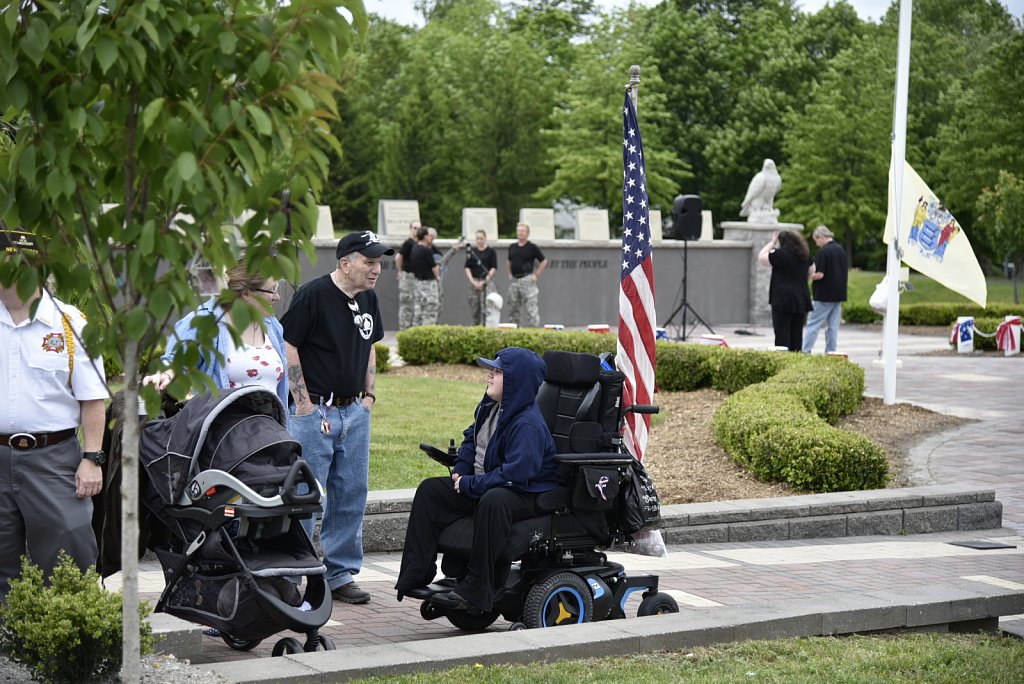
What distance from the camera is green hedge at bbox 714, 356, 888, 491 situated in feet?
35.3

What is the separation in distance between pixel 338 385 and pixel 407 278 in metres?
18.5

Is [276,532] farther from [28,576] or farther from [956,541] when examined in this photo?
[956,541]

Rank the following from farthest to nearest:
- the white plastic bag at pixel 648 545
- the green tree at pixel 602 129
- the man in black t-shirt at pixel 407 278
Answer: the green tree at pixel 602 129 < the man in black t-shirt at pixel 407 278 < the white plastic bag at pixel 648 545

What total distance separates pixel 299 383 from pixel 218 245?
3.29 m

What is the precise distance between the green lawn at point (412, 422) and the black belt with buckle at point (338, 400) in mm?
3062

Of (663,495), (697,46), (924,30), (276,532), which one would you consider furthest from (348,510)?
(924,30)

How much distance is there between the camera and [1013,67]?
4462cm

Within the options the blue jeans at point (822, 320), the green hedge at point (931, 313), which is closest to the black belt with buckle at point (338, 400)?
the blue jeans at point (822, 320)

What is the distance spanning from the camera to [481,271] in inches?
1007

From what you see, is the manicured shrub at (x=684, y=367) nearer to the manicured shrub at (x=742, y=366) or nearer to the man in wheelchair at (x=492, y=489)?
the manicured shrub at (x=742, y=366)

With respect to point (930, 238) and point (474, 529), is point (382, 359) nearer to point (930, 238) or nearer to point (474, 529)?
point (930, 238)

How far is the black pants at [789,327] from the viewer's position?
59.9ft

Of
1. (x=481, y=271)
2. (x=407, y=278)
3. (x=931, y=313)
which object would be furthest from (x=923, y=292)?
(x=407, y=278)

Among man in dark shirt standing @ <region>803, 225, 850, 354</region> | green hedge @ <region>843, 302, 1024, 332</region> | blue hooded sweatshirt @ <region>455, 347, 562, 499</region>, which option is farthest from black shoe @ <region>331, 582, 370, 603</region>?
green hedge @ <region>843, 302, 1024, 332</region>
